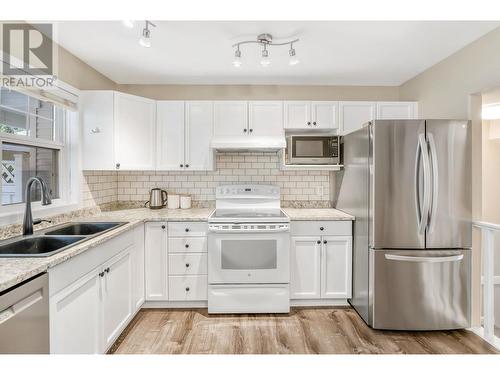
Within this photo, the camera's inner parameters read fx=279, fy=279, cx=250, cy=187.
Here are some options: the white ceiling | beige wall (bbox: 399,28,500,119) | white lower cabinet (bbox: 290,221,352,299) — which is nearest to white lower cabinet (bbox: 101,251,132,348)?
white lower cabinet (bbox: 290,221,352,299)

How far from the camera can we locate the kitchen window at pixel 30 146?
192cm

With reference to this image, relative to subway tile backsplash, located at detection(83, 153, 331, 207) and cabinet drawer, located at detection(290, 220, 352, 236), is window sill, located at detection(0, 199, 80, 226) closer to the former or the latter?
subway tile backsplash, located at detection(83, 153, 331, 207)

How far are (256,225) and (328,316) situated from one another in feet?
3.58

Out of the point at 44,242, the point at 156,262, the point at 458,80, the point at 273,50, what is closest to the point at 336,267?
the point at 156,262

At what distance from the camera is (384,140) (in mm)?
2248

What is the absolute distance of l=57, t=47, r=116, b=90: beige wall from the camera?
2.35m

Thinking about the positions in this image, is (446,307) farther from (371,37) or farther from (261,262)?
(371,37)

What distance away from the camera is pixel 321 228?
271 centimetres

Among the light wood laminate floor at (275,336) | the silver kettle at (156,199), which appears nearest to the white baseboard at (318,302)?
the light wood laminate floor at (275,336)

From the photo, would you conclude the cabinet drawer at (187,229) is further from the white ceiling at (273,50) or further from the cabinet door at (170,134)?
the white ceiling at (273,50)

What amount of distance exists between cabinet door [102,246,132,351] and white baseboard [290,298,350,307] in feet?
4.96

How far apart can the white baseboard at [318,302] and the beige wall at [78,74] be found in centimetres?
289

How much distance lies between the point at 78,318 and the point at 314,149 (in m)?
2.44
